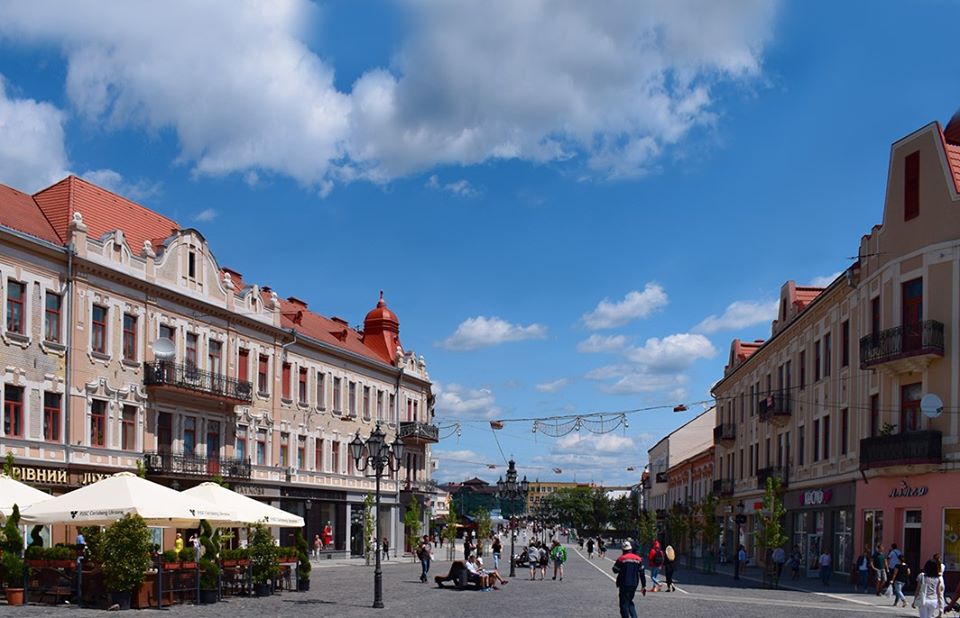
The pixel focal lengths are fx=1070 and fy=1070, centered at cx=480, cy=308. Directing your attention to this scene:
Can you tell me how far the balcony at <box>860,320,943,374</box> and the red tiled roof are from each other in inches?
1059

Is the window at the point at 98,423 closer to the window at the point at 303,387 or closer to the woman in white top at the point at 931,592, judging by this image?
the window at the point at 303,387

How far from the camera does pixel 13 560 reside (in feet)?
75.9

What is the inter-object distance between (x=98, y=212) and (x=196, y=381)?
7652 mm

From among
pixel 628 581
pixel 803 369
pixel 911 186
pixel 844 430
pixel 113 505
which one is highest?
pixel 911 186

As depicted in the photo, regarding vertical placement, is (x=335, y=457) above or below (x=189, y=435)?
below

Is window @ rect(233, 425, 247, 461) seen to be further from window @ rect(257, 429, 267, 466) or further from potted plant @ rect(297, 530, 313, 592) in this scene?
potted plant @ rect(297, 530, 313, 592)

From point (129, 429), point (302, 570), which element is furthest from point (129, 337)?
point (302, 570)

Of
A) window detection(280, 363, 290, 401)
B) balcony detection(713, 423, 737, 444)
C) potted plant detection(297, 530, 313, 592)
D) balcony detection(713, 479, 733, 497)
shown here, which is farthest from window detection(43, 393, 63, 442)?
balcony detection(713, 479, 733, 497)

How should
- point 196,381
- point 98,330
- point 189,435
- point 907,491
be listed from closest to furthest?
point 907,491, point 98,330, point 196,381, point 189,435

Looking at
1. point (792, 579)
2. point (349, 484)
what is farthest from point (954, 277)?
point (349, 484)

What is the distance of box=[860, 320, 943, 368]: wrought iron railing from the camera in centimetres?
3183

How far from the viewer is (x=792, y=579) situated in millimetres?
42281

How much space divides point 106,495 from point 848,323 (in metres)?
27.1

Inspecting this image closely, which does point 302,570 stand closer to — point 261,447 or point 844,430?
point 261,447
